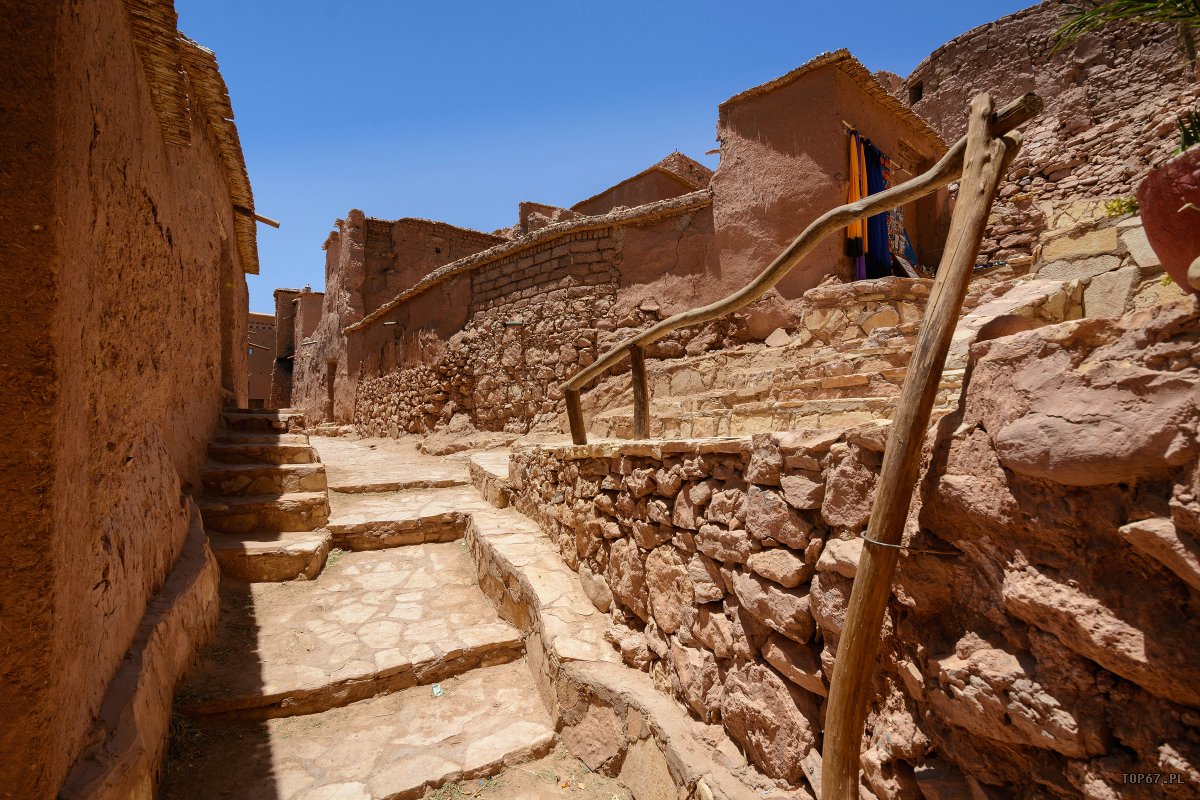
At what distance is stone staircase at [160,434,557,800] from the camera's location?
264 centimetres

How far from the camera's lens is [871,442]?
5.20 feet

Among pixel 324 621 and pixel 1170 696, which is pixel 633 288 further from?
pixel 1170 696

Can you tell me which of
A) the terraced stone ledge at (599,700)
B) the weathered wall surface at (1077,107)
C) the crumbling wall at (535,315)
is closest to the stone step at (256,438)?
the terraced stone ledge at (599,700)

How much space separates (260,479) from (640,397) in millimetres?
3379

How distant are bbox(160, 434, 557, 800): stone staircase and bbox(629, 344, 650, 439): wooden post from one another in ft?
5.14

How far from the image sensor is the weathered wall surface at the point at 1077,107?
860 centimetres

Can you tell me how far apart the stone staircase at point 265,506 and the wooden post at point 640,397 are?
2.65m

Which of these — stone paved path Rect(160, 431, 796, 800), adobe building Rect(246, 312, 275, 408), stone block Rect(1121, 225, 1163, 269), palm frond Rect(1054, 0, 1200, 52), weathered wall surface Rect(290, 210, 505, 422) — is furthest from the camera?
adobe building Rect(246, 312, 275, 408)

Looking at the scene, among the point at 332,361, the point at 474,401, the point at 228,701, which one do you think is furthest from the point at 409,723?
the point at 332,361

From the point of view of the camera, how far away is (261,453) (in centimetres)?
504

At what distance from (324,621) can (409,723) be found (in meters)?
1.06

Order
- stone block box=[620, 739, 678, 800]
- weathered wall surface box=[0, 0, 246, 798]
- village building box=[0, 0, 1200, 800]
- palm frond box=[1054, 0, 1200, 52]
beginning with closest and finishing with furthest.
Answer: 1. village building box=[0, 0, 1200, 800]
2. weathered wall surface box=[0, 0, 246, 798]
3. palm frond box=[1054, 0, 1200, 52]
4. stone block box=[620, 739, 678, 800]

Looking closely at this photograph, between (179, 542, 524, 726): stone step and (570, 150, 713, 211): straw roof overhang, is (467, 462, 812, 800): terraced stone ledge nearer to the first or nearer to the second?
(179, 542, 524, 726): stone step

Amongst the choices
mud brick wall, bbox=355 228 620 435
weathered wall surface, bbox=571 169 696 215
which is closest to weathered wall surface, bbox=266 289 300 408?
mud brick wall, bbox=355 228 620 435
